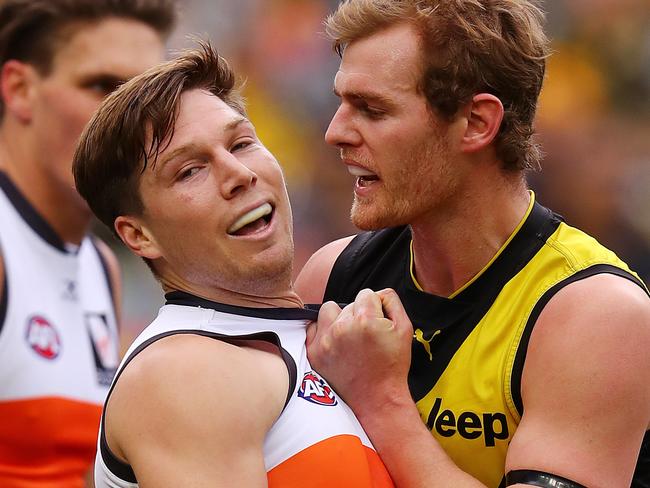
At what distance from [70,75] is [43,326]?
1161 millimetres

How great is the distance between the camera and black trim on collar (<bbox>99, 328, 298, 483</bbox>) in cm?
287

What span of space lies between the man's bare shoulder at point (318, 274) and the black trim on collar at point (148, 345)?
920mm

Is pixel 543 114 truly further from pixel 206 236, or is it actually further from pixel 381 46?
pixel 206 236

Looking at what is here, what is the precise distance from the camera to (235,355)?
9.32ft

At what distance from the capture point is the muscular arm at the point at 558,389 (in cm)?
295

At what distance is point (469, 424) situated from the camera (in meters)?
3.21

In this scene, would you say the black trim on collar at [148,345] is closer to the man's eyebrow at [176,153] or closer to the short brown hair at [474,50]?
the man's eyebrow at [176,153]

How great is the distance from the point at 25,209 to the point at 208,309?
221cm

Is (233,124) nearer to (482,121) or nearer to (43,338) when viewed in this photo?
(482,121)

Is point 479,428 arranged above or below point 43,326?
above

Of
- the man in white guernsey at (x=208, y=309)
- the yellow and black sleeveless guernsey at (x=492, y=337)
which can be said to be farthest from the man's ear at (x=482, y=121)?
the man in white guernsey at (x=208, y=309)

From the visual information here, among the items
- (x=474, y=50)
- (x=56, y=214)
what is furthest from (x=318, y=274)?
(x=56, y=214)

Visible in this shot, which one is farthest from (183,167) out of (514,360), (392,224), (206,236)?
(514,360)

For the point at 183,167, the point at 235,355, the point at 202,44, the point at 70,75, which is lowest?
the point at 70,75
